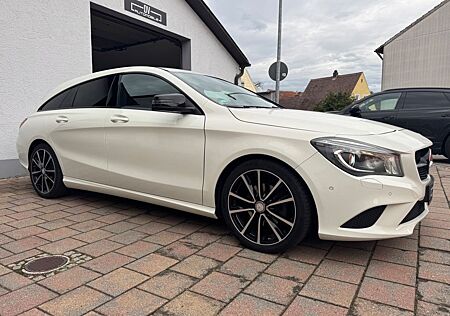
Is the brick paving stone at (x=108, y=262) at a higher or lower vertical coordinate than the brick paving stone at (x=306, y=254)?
lower

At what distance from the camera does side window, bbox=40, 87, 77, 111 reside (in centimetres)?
405

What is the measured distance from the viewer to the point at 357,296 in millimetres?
1993

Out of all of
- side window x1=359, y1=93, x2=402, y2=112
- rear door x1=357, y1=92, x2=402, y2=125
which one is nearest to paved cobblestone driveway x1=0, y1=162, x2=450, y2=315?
rear door x1=357, y1=92, x2=402, y2=125

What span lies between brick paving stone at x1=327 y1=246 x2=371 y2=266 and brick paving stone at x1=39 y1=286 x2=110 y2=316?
5.21 feet

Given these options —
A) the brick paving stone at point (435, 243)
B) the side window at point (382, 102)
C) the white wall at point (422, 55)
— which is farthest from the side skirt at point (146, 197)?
the white wall at point (422, 55)

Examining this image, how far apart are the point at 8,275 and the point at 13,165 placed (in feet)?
12.0

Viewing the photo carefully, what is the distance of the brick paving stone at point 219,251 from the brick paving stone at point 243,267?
7cm

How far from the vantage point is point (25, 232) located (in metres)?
3.03

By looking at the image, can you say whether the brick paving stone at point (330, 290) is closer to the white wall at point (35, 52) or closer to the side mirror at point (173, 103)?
the side mirror at point (173, 103)

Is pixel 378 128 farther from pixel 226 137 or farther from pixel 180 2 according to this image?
pixel 180 2

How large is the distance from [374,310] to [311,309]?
33 cm

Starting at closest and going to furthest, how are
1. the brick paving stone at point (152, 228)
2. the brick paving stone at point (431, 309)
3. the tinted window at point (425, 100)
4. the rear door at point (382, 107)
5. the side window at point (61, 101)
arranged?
the brick paving stone at point (431, 309)
the brick paving stone at point (152, 228)
the side window at point (61, 101)
the tinted window at point (425, 100)
the rear door at point (382, 107)

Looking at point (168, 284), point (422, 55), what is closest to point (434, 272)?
point (168, 284)

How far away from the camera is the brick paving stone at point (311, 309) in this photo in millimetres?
1830
